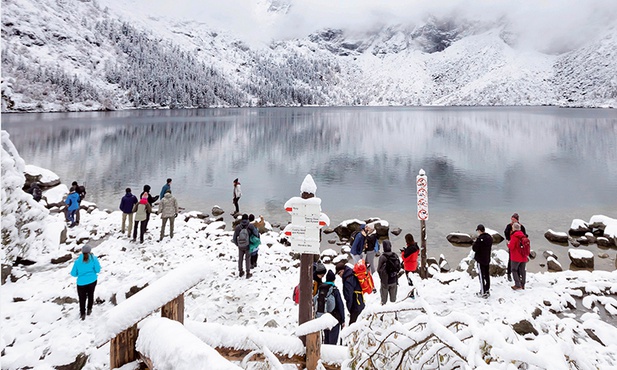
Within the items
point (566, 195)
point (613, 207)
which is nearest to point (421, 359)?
point (613, 207)

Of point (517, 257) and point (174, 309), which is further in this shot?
point (517, 257)

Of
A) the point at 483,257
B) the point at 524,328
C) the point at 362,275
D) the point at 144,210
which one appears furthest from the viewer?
the point at 144,210

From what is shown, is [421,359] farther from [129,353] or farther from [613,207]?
[613,207]

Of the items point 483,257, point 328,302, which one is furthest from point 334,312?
point 483,257

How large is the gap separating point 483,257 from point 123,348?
9.46 metres

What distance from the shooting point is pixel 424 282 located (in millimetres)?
11445

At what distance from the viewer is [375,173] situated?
39.0 meters

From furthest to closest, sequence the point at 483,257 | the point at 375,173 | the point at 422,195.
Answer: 1. the point at 375,173
2. the point at 422,195
3. the point at 483,257

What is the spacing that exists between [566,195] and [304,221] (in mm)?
32204

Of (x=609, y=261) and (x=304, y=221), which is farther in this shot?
(x=609, y=261)

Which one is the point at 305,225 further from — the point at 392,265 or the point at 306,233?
the point at 392,265

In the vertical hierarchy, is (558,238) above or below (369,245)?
below

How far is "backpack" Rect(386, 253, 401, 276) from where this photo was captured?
927 centimetres

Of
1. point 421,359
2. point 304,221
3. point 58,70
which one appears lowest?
point 421,359
